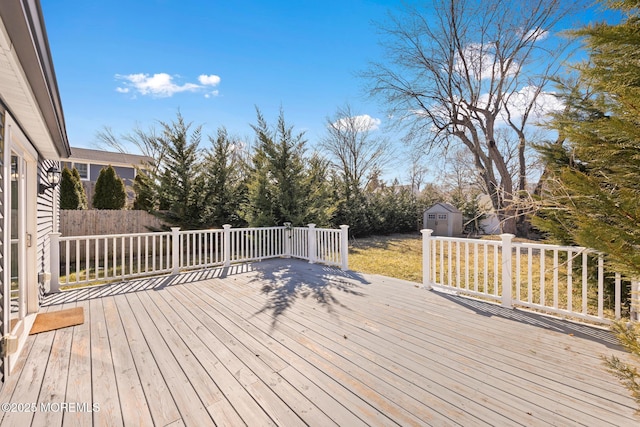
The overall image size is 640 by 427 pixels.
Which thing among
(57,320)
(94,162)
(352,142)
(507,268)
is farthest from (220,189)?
(94,162)

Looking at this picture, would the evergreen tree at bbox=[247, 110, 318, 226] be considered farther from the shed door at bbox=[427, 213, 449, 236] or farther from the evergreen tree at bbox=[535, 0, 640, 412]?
the shed door at bbox=[427, 213, 449, 236]

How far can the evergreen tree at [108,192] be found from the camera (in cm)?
1004

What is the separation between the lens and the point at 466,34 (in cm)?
1138

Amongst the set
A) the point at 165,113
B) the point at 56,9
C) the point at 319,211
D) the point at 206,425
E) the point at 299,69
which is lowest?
the point at 206,425

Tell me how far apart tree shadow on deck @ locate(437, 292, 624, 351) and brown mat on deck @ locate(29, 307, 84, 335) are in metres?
4.75

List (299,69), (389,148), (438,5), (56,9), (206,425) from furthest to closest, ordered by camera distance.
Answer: (389,148) < (438,5) < (299,69) < (56,9) < (206,425)

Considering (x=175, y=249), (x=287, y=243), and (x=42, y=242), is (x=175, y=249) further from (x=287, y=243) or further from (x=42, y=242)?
(x=287, y=243)

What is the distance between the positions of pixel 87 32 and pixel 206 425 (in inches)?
271

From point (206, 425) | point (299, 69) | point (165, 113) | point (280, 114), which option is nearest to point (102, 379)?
point (206, 425)

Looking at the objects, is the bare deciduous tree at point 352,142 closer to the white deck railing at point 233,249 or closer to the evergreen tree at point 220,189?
the evergreen tree at point 220,189

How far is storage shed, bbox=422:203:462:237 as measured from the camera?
13.6m

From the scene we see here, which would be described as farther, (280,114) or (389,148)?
(389,148)

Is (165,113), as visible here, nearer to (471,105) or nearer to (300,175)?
(300,175)

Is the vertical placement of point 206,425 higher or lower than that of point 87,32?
lower
